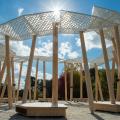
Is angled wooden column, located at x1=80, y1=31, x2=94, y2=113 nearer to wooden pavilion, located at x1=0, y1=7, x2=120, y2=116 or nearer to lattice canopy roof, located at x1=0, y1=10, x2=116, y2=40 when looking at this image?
wooden pavilion, located at x1=0, y1=7, x2=120, y2=116

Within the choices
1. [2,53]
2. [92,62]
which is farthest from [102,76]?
[2,53]

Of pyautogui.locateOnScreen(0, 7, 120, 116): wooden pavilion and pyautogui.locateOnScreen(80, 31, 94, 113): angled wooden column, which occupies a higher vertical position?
pyautogui.locateOnScreen(0, 7, 120, 116): wooden pavilion

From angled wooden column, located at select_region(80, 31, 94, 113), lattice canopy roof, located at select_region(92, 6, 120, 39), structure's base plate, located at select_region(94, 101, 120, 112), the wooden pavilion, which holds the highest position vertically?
lattice canopy roof, located at select_region(92, 6, 120, 39)

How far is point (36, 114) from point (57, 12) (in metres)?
7.36

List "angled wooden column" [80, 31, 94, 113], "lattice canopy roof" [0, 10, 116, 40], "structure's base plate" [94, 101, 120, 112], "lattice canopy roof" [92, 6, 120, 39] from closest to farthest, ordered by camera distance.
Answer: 1. "structure's base plate" [94, 101, 120, 112]
2. "angled wooden column" [80, 31, 94, 113]
3. "lattice canopy roof" [0, 10, 116, 40]
4. "lattice canopy roof" [92, 6, 120, 39]

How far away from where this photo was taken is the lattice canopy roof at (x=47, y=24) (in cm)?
1998

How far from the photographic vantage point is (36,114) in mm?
16453

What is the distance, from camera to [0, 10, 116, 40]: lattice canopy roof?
65.6ft

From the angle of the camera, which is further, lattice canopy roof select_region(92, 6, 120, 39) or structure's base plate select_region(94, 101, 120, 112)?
lattice canopy roof select_region(92, 6, 120, 39)

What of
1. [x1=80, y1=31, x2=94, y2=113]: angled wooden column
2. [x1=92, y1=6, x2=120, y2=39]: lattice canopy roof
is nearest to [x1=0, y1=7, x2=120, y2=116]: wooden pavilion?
[x1=80, y1=31, x2=94, y2=113]: angled wooden column

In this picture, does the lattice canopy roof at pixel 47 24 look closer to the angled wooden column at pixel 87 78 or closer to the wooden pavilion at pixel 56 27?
the wooden pavilion at pixel 56 27

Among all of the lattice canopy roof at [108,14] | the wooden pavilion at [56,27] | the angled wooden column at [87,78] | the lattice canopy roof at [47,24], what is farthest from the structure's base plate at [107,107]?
the lattice canopy roof at [108,14]

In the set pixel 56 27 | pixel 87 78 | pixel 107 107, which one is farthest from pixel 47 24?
pixel 107 107

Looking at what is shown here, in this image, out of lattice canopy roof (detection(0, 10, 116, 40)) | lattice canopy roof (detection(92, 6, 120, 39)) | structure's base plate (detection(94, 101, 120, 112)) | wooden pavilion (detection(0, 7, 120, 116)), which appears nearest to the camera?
structure's base plate (detection(94, 101, 120, 112))
